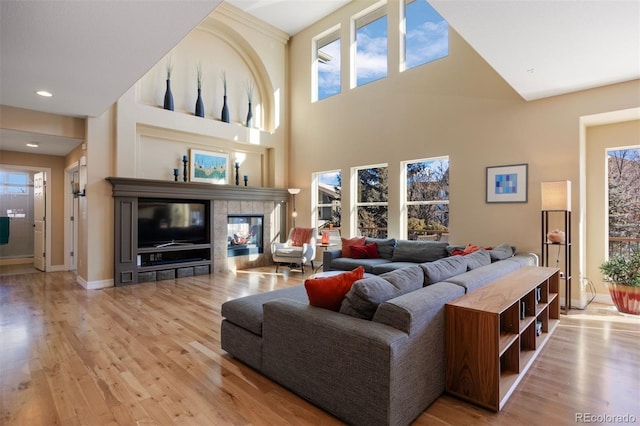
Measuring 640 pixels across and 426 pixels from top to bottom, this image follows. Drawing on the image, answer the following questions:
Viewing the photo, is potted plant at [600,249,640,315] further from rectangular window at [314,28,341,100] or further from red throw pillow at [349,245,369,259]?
rectangular window at [314,28,341,100]

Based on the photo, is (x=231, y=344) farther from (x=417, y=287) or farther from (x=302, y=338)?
(x=417, y=287)

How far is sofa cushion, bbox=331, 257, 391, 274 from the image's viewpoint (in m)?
5.28

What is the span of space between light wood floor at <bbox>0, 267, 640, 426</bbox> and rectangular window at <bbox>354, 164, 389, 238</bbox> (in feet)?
10.9

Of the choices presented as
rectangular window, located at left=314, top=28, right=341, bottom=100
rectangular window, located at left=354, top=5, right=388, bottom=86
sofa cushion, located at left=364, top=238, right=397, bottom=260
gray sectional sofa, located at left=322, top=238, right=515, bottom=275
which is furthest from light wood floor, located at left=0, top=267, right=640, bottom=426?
rectangular window, located at left=314, top=28, right=341, bottom=100

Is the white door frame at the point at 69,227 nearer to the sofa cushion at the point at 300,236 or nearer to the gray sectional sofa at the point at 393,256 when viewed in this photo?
the sofa cushion at the point at 300,236

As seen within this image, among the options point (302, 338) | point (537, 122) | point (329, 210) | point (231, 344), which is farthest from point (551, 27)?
point (329, 210)

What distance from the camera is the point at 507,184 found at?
15.9ft

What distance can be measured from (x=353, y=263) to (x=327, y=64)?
15.7 ft

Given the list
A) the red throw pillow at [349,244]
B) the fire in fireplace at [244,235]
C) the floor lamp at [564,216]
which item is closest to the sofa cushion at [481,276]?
the floor lamp at [564,216]

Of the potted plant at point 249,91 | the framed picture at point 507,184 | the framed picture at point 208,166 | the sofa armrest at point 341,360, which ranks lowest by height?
the sofa armrest at point 341,360

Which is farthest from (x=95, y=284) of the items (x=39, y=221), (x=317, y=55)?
(x=317, y=55)

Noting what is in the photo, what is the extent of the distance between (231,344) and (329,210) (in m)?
4.90

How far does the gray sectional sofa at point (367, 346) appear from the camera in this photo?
1804 mm

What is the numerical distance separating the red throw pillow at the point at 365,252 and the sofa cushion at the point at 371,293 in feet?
11.3
